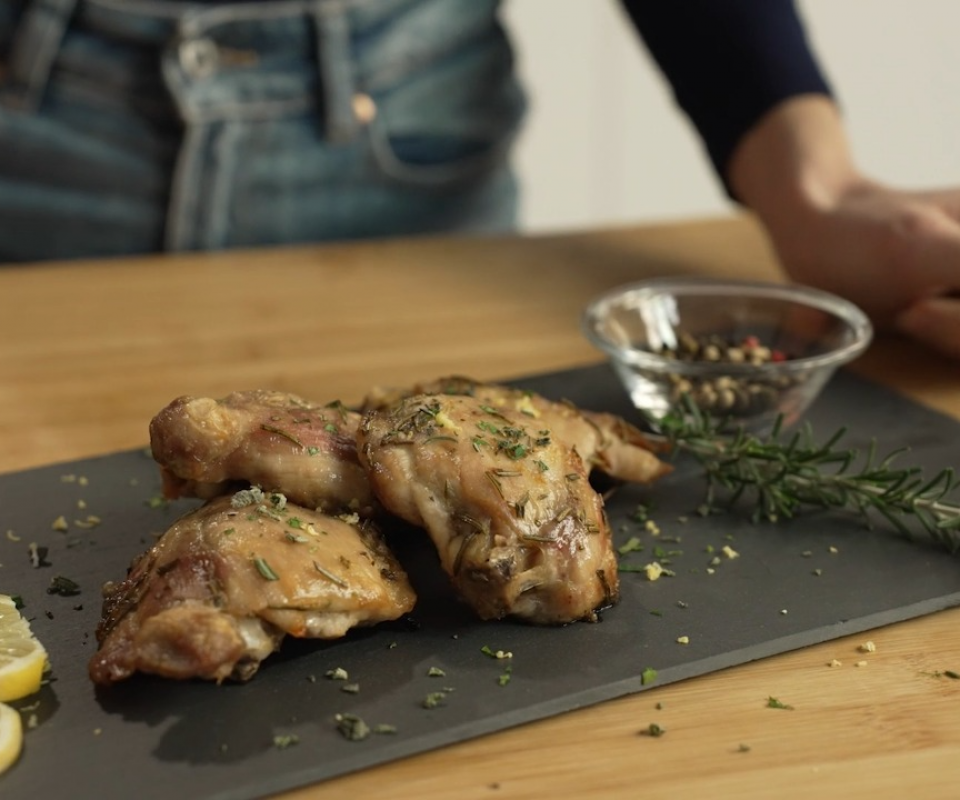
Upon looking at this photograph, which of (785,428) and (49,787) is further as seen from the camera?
(785,428)

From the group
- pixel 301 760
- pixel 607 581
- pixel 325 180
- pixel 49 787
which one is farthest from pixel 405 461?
pixel 325 180

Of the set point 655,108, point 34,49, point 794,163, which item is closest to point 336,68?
point 34,49

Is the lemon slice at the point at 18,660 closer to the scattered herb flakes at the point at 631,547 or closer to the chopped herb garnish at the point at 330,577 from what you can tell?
the chopped herb garnish at the point at 330,577

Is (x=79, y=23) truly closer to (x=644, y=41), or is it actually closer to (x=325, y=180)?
(x=325, y=180)

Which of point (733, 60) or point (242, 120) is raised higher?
point (733, 60)

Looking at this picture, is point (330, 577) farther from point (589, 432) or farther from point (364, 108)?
point (364, 108)
